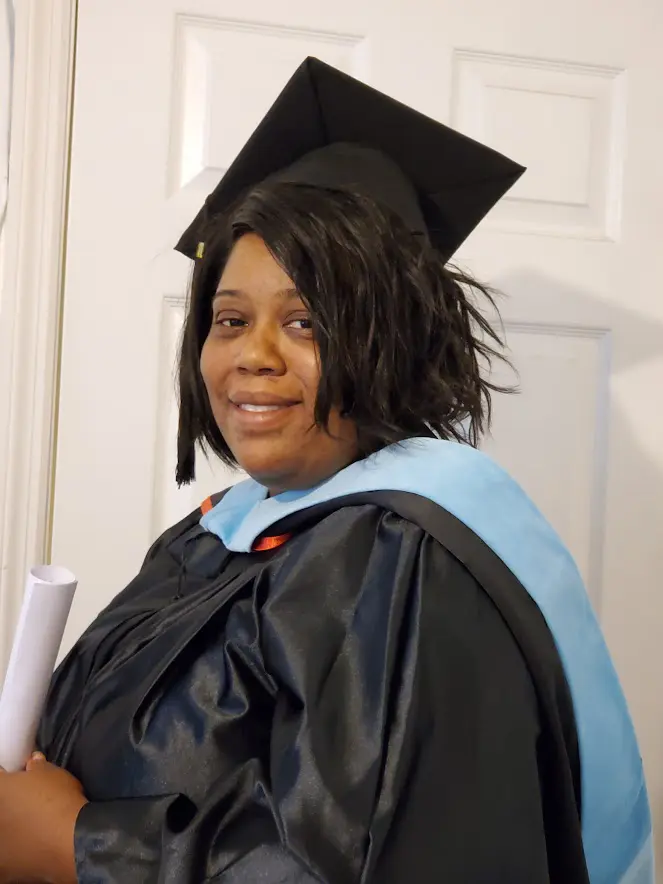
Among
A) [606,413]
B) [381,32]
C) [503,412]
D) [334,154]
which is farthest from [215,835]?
[381,32]

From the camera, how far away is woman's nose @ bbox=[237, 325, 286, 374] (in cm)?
70

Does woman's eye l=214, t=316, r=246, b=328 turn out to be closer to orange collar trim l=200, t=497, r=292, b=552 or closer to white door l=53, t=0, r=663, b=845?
orange collar trim l=200, t=497, r=292, b=552

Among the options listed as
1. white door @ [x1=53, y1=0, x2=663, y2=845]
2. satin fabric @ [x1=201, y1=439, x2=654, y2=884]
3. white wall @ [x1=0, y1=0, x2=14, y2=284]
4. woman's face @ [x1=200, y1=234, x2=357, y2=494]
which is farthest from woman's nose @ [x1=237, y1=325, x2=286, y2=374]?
white wall @ [x1=0, y1=0, x2=14, y2=284]

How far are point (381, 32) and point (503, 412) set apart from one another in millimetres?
657

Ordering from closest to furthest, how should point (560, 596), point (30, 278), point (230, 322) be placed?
1. point (560, 596)
2. point (230, 322)
3. point (30, 278)

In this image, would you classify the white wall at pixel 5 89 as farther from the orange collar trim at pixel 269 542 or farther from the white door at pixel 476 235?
the orange collar trim at pixel 269 542

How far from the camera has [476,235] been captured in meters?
1.27

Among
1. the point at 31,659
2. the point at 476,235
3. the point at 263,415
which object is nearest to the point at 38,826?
the point at 31,659

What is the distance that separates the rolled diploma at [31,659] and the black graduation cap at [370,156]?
0.39 meters

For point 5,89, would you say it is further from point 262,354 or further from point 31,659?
point 31,659

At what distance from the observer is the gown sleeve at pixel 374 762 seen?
0.53 metres

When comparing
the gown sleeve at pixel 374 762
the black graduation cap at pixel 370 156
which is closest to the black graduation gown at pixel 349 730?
the gown sleeve at pixel 374 762

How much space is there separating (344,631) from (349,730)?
7cm

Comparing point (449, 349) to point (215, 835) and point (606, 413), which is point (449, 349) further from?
point (606, 413)
